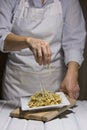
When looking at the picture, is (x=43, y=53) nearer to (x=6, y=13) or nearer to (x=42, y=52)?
(x=42, y=52)

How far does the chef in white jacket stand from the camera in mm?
1707

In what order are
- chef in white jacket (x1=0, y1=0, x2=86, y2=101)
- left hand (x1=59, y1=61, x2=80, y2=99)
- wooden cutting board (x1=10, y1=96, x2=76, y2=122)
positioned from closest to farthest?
wooden cutting board (x1=10, y1=96, x2=76, y2=122), left hand (x1=59, y1=61, x2=80, y2=99), chef in white jacket (x1=0, y1=0, x2=86, y2=101)

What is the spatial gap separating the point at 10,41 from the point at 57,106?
45 centimetres

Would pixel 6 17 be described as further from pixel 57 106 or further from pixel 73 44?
pixel 57 106


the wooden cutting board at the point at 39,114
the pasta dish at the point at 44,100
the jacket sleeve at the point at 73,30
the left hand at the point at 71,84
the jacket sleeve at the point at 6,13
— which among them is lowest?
the left hand at the point at 71,84

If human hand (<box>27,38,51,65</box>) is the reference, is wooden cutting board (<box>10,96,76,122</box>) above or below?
below

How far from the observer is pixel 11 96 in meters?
1.77

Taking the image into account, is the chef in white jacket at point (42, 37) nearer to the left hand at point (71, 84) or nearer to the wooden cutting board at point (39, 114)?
the left hand at point (71, 84)

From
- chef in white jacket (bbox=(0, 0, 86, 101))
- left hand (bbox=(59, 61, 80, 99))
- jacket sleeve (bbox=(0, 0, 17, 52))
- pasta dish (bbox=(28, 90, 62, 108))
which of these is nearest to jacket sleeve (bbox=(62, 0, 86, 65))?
chef in white jacket (bbox=(0, 0, 86, 101))

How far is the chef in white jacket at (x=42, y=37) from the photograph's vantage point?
1.71 m

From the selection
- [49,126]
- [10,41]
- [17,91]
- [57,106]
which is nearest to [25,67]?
[17,91]

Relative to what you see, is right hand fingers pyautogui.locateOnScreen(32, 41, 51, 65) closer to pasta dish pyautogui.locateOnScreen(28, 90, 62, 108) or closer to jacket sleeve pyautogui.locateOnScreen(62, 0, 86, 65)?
pasta dish pyautogui.locateOnScreen(28, 90, 62, 108)

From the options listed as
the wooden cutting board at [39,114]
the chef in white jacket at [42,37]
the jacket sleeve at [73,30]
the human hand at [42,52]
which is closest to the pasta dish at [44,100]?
the wooden cutting board at [39,114]

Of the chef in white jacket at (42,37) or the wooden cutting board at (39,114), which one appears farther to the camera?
the chef in white jacket at (42,37)
